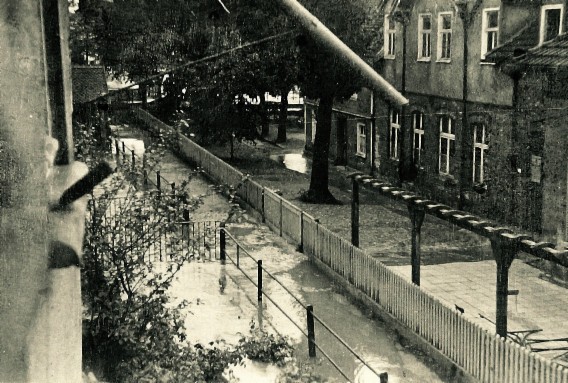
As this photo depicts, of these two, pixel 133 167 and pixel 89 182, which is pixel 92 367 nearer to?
pixel 133 167

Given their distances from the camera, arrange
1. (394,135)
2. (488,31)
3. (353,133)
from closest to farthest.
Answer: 1. (488,31)
2. (394,135)
3. (353,133)

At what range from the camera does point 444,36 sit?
23.4 m

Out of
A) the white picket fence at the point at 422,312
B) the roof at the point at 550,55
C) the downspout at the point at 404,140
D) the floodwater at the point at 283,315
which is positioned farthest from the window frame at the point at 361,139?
the roof at the point at 550,55

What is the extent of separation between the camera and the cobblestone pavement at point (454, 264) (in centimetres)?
1327

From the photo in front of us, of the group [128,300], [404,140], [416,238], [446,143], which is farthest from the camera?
[404,140]

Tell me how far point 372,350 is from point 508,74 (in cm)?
1006

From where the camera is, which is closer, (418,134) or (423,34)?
(423,34)

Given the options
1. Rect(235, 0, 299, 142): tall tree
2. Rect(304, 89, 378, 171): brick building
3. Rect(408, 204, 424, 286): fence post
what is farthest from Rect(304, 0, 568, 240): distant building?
Rect(408, 204, 424, 286): fence post

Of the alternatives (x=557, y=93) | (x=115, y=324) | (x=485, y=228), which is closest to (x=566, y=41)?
(x=557, y=93)

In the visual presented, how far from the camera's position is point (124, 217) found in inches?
354

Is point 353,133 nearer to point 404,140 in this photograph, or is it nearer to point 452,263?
point 404,140

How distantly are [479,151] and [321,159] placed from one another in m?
5.80

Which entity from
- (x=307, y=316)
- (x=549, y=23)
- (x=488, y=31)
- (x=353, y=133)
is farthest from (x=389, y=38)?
(x=307, y=316)

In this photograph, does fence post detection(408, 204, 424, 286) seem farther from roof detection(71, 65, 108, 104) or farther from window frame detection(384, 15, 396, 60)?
window frame detection(384, 15, 396, 60)
